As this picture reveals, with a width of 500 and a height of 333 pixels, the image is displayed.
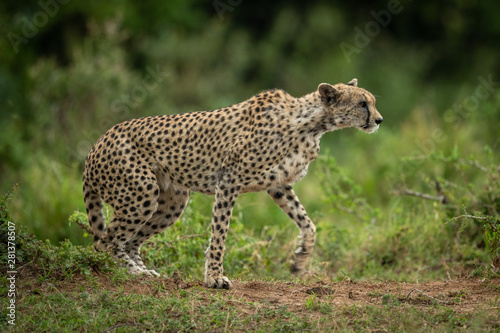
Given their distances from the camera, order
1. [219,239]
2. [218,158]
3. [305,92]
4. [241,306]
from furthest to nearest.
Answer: [305,92] < [218,158] < [219,239] < [241,306]

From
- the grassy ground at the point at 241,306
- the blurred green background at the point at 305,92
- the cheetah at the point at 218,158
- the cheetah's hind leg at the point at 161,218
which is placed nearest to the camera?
the grassy ground at the point at 241,306

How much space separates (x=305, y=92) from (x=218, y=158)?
9264 millimetres

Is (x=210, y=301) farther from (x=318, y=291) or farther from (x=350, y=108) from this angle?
(x=350, y=108)

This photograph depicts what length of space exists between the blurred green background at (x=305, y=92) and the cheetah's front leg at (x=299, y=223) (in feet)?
2.21

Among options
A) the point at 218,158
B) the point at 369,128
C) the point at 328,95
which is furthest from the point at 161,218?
the point at 369,128

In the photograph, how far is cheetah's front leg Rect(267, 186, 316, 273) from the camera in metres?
5.62

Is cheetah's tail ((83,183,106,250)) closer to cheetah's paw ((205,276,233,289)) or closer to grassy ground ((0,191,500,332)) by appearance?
grassy ground ((0,191,500,332))

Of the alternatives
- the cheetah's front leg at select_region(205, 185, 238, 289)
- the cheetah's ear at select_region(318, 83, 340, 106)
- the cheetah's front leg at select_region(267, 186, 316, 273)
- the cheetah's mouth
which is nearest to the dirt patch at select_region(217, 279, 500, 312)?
the cheetah's front leg at select_region(205, 185, 238, 289)

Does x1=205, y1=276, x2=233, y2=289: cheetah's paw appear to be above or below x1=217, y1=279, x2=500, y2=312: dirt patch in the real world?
below

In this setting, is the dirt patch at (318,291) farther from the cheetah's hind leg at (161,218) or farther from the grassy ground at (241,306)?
the cheetah's hind leg at (161,218)

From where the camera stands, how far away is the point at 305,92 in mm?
14547

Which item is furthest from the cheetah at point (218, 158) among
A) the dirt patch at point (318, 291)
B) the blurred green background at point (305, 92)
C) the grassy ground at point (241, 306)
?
the blurred green background at point (305, 92)

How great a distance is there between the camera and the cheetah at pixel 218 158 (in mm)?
5348

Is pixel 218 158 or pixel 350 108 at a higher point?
pixel 350 108
